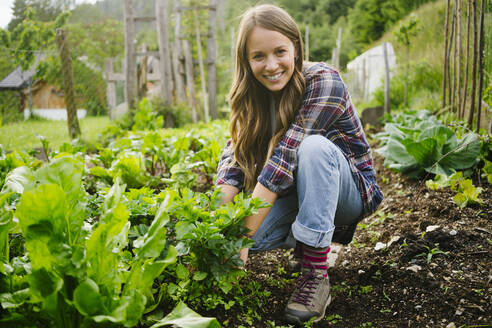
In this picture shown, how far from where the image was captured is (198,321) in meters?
1.21

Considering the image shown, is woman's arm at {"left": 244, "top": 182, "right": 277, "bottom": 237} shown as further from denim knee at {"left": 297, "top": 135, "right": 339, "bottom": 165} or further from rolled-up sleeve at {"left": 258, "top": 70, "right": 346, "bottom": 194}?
denim knee at {"left": 297, "top": 135, "right": 339, "bottom": 165}

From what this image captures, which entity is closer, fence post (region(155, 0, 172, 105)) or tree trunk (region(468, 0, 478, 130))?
tree trunk (region(468, 0, 478, 130))

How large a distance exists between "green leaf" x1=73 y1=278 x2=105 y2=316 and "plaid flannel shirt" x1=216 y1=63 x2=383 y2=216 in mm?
868

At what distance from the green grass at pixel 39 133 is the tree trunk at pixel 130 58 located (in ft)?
3.87

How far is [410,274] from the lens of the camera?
1.87 m

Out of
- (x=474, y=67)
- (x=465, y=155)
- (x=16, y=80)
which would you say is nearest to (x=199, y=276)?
(x=465, y=155)

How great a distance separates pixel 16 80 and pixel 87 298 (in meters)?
4.04

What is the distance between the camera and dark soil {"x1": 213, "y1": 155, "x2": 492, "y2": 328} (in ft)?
5.29

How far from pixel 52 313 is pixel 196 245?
0.54 metres

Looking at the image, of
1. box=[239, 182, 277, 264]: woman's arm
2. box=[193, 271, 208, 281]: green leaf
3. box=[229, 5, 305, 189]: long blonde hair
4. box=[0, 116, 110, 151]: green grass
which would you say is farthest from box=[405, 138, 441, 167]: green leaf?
box=[0, 116, 110, 151]: green grass

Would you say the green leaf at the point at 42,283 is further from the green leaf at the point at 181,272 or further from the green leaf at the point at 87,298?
the green leaf at the point at 181,272

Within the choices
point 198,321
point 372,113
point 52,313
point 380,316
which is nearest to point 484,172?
point 380,316

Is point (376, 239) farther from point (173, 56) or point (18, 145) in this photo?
point (173, 56)

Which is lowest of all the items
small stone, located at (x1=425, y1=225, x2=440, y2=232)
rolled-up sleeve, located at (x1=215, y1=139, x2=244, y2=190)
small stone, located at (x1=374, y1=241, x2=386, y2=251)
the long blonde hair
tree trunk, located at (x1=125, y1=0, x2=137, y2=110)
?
small stone, located at (x1=374, y1=241, x2=386, y2=251)
